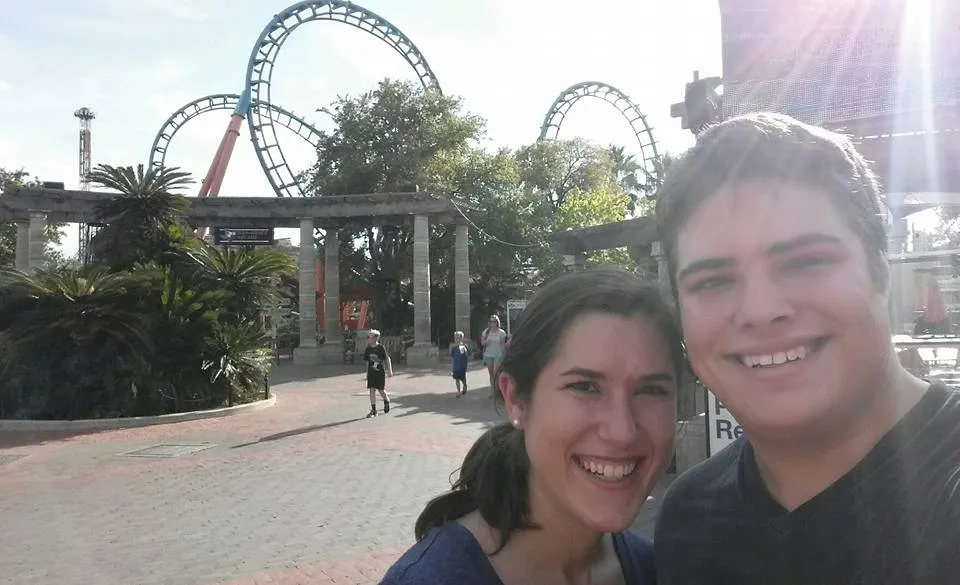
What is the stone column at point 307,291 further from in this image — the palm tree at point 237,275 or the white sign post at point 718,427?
the white sign post at point 718,427

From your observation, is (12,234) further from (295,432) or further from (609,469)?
(609,469)

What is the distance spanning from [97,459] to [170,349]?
466 centimetres

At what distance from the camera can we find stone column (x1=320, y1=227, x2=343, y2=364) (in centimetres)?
2716

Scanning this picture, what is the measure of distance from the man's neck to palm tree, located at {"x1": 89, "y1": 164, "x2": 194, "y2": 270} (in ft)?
54.7

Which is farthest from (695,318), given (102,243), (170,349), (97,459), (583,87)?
(583,87)

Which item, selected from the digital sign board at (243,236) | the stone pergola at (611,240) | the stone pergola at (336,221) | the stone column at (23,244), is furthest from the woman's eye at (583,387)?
the stone column at (23,244)

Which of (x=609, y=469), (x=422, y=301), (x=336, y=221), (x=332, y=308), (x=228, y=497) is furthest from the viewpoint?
(x=332, y=308)

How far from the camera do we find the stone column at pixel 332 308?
27.2 meters

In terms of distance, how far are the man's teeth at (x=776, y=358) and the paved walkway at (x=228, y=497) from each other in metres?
4.51

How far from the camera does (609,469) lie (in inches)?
55.9

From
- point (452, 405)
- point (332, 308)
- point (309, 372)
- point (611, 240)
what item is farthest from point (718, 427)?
point (332, 308)

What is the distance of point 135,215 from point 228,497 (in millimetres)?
10728

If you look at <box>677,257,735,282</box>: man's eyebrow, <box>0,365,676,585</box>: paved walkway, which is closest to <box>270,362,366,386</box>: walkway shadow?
<box>0,365,676,585</box>: paved walkway

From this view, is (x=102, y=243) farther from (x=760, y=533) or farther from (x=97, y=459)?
(x=760, y=533)
